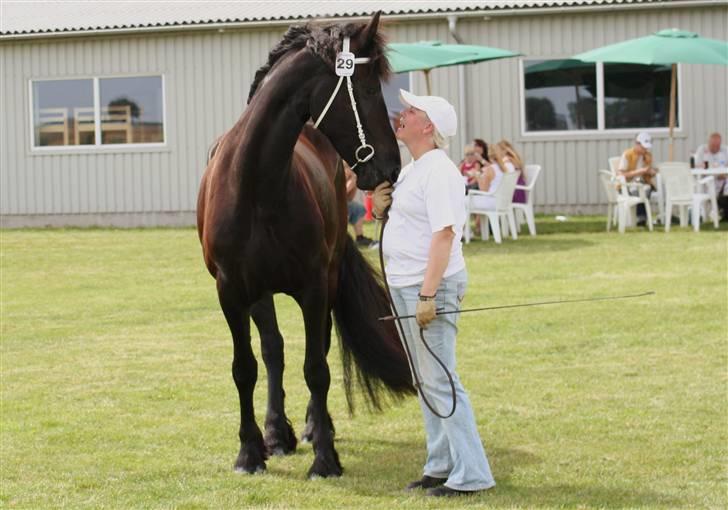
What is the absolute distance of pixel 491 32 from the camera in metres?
23.1

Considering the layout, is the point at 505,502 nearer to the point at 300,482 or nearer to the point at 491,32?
the point at 300,482

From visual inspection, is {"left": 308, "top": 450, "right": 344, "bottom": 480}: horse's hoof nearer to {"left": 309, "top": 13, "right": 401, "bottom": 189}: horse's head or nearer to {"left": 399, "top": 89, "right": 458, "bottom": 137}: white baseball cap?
{"left": 309, "top": 13, "right": 401, "bottom": 189}: horse's head

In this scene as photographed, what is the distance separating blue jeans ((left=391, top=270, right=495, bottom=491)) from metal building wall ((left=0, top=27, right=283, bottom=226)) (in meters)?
18.0

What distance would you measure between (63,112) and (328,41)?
19.6 meters

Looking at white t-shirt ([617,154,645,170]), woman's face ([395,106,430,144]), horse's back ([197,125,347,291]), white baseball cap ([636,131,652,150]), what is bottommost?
horse's back ([197,125,347,291])

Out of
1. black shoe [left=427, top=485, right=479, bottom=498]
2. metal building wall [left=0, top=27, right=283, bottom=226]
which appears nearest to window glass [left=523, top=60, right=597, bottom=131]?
metal building wall [left=0, top=27, right=283, bottom=226]

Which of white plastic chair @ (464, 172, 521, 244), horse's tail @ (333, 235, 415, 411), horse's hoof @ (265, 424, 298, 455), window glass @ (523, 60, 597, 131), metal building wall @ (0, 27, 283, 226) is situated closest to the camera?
horse's hoof @ (265, 424, 298, 455)

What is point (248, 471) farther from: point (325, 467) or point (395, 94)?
point (395, 94)

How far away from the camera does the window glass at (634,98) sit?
899 inches

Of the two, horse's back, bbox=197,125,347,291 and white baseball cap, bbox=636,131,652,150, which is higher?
white baseball cap, bbox=636,131,652,150

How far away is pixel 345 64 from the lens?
6.10m

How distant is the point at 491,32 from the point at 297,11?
12.1 ft

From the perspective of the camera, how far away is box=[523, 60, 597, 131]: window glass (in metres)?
23.0

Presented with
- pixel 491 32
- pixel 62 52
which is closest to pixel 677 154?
pixel 491 32
